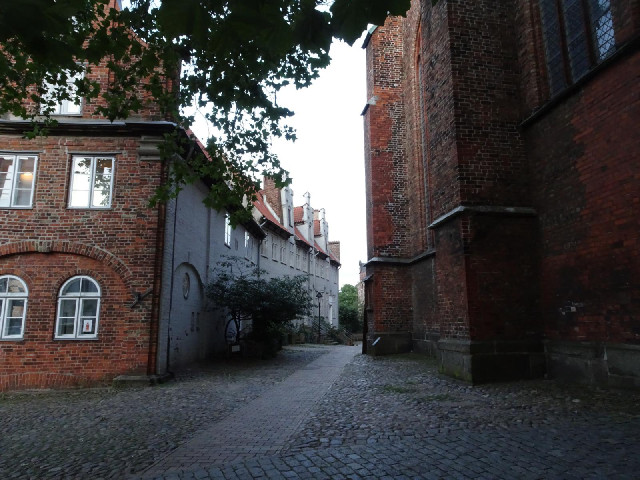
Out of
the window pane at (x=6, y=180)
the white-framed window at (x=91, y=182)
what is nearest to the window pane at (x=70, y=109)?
the white-framed window at (x=91, y=182)

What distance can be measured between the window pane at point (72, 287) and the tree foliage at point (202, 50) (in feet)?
14.0

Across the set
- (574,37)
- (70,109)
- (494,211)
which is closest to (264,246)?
(70,109)

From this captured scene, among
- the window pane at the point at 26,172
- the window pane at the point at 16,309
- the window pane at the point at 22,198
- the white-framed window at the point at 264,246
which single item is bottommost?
the window pane at the point at 16,309

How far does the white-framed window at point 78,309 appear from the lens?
10461mm

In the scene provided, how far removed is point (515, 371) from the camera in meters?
7.75

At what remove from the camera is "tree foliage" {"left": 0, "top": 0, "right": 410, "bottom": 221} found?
2408mm

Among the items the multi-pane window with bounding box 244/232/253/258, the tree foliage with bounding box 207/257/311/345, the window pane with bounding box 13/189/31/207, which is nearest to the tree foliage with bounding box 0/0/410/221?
the window pane with bounding box 13/189/31/207

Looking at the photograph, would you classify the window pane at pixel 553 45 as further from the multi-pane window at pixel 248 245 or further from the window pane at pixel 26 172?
the multi-pane window at pixel 248 245

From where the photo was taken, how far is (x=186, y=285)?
45.0 feet

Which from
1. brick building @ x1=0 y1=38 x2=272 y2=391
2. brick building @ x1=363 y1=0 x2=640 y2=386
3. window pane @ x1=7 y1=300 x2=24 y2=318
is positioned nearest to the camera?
brick building @ x1=363 y1=0 x2=640 y2=386

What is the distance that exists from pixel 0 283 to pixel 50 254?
1.32 m

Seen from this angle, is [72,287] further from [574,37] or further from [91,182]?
[574,37]

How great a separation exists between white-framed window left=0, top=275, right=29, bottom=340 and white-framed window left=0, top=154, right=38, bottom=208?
1.85 metres

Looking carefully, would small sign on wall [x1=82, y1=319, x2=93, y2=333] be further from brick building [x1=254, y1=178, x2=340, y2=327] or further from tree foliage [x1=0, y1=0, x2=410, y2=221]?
brick building [x1=254, y1=178, x2=340, y2=327]
